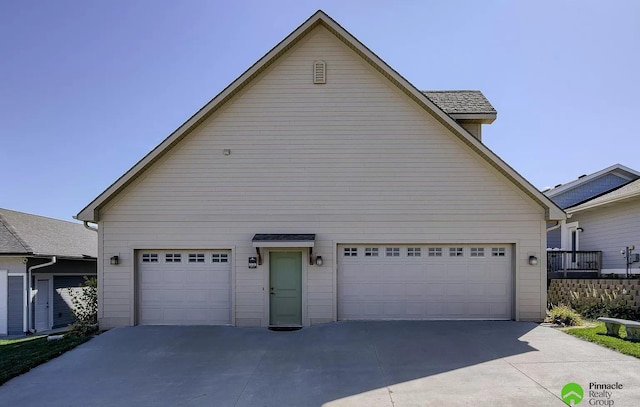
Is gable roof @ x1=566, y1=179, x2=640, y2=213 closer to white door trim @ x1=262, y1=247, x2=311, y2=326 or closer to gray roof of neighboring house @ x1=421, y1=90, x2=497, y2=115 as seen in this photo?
gray roof of neighboring house @ x1=421, y1=90, x2=497, y2=115

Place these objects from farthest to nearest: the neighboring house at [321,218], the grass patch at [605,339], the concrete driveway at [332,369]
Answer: the neighboring house at [321,218]
the grass patch at [605,339]
the concrete driveway at [332,369]

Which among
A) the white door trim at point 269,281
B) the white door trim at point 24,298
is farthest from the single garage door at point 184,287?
the white door trim at point 24,298

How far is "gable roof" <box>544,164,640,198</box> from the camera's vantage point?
74.3 feet

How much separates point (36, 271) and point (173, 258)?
29.8 ft

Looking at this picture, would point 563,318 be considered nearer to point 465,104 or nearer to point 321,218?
point 321,218

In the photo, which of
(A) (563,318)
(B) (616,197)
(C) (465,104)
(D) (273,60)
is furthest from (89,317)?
(B) (616,197)

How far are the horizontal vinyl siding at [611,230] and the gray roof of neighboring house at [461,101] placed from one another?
6605mm

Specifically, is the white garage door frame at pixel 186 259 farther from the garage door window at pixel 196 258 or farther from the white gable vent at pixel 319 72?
the white gable vent at pixel 319 72

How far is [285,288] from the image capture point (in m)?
12.0

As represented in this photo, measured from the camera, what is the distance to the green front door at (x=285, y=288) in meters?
12.0

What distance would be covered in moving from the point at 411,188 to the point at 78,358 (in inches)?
348

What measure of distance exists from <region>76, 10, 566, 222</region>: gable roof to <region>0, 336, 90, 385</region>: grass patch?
3.15 meters

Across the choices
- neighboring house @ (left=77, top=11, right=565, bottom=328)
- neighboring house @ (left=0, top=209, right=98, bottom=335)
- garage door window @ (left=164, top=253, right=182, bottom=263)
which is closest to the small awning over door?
neighboring house @ (left=77, top=11, right=565, bottom=328)

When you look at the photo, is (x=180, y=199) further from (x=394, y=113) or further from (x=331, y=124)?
(x=394, y=113)
